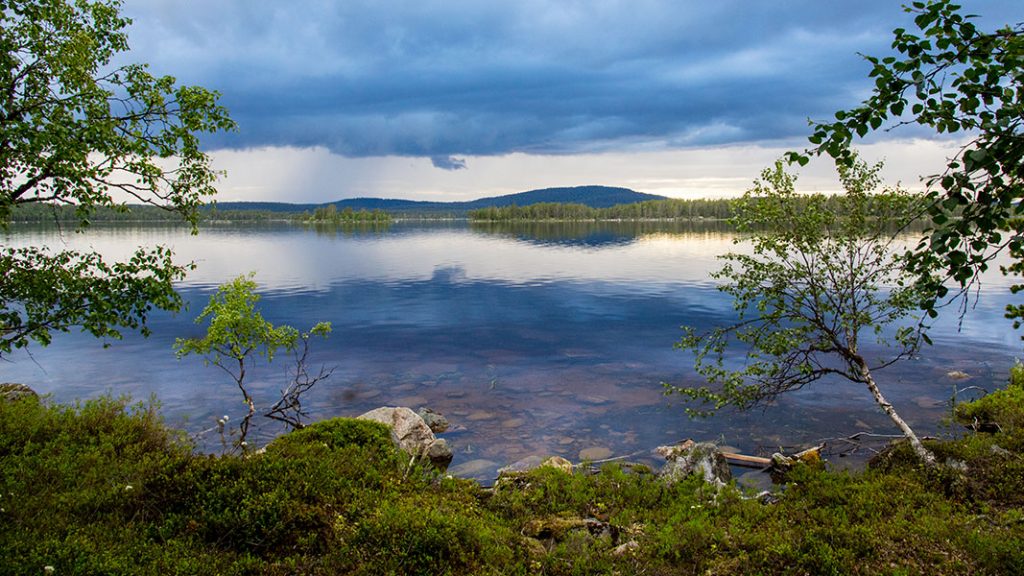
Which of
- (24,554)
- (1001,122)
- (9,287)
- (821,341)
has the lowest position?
(24,554)

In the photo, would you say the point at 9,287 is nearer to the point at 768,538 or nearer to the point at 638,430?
the point at 768,538

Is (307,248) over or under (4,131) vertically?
under

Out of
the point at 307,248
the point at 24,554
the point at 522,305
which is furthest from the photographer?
the point at 307,248

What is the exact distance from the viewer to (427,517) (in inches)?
433

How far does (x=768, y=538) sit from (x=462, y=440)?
14.1 metres

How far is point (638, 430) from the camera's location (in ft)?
81.4

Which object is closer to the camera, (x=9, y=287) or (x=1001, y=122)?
(x=1001, y=122)

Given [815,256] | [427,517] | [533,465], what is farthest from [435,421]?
[815,256]

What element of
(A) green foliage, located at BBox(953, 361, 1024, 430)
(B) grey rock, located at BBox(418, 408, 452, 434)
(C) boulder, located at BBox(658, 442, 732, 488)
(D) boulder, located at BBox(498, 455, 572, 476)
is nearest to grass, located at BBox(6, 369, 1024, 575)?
(C) boulder, located at BBox(658, 442, 732, 488)

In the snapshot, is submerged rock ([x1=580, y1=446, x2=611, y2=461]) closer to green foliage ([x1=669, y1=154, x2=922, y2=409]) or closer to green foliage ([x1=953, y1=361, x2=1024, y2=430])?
green foliage ([x1=669, y1=154, x2=922, y2=409])

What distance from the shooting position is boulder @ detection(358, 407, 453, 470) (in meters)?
19.9

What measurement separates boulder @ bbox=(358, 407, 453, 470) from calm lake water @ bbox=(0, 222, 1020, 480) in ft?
2.18

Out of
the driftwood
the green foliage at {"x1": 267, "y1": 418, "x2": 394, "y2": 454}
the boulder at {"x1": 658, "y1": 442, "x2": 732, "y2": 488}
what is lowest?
the driftwood

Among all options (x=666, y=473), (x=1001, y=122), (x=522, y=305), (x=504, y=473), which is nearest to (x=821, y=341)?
(x=666, y=473)
